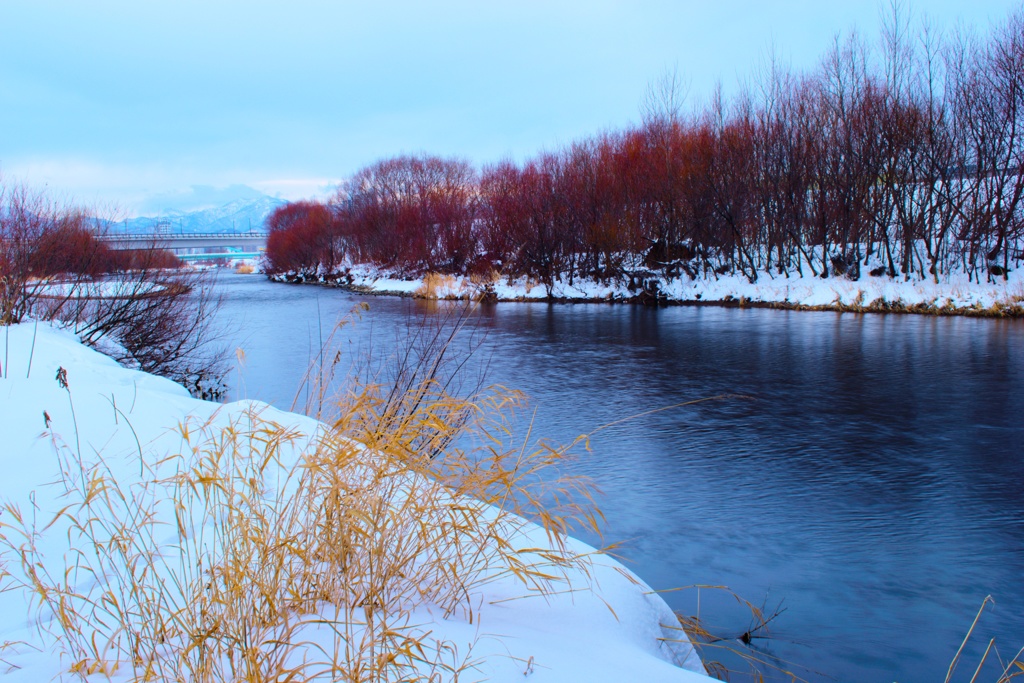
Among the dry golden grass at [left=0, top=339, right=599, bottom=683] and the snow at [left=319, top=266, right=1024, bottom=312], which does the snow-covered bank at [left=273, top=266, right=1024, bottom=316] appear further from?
the dry golden grass at [left=0, top=339, right=599, bottom=683]

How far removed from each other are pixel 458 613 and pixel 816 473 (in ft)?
16.5

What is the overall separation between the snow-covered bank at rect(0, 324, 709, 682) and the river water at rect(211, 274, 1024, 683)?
0.85 metres

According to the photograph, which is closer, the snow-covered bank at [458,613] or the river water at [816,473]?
the snow-covered bank at [458,613]

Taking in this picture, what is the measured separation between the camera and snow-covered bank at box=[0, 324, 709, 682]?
7.98 ft

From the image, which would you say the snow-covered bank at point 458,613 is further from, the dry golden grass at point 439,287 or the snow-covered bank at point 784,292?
the dry golden grass at point 439,287

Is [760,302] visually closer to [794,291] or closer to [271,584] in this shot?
[794,291]

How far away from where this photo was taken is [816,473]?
670 centimetres

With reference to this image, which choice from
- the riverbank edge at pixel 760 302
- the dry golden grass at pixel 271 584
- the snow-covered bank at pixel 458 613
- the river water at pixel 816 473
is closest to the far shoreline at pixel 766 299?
the riverbank edge at pixel 760 302

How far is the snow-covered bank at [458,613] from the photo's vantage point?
7.98 ft

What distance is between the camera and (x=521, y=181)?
32188 millimetres

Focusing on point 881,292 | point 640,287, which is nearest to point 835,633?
point 881,292

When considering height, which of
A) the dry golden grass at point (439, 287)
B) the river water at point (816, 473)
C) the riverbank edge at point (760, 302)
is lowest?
the river water at point (816, 473)

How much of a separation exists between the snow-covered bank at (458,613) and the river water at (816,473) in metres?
0.85

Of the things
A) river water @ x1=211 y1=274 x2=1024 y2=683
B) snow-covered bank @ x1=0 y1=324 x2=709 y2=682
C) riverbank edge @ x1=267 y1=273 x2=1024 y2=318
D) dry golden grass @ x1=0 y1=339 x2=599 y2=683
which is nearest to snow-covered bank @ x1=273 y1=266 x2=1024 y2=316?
riverbank edge @ x1=267 y1=273 x2=1024 y2=318
